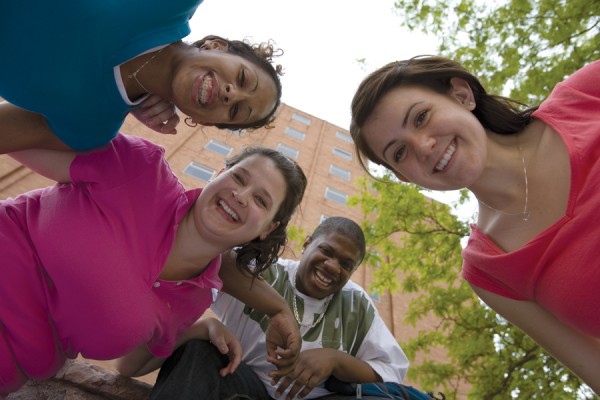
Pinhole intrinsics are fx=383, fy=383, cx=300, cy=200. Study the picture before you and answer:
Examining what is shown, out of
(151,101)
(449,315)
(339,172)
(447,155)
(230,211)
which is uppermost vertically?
(447,155)

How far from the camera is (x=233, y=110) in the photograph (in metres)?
2.00

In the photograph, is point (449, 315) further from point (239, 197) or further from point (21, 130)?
point (21, 130)

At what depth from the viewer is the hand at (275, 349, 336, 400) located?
6.54ft

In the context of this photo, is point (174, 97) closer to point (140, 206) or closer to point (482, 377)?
point (140, 206)

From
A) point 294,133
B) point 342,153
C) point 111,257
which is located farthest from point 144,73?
point 342,153

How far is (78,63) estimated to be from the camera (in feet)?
4.74

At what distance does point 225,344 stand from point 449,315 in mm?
4801

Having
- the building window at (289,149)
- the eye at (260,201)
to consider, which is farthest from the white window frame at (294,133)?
the eye at (260,201)

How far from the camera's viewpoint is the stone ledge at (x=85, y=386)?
7.06 feet

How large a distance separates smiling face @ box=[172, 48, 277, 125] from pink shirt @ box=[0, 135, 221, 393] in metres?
0.34

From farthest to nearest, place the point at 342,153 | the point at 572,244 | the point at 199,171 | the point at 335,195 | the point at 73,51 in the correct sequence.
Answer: the point at 342,153, the point at 335,195, the point at 199,171, the point at 572,244, the point at 73,51

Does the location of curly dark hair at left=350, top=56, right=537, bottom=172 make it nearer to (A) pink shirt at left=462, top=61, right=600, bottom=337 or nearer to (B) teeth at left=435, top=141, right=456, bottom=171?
(A) pink shirt at left=462, top=61, right=600, bottom=337

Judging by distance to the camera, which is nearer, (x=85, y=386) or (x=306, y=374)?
(x=306, y=374)

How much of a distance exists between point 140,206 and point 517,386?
18.2 ft
